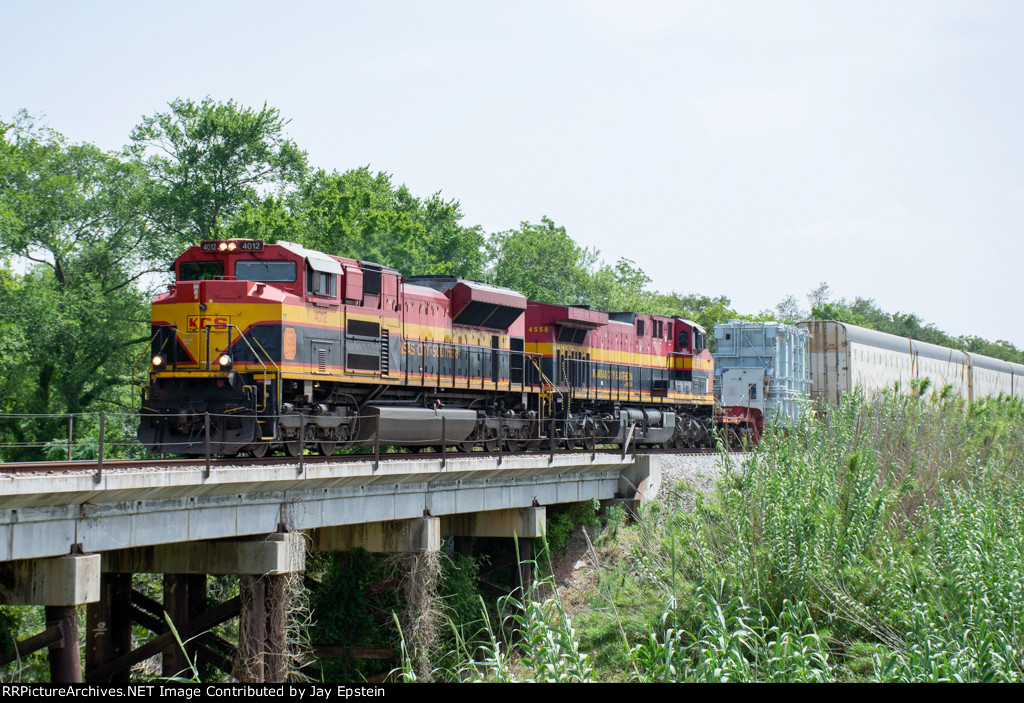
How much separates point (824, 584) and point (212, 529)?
23.7 ft

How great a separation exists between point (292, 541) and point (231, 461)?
6.10 feet

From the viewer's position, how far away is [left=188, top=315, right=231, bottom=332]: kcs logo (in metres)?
15.6

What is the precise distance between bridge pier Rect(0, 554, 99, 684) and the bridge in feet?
0.04

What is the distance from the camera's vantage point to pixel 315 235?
34375mm

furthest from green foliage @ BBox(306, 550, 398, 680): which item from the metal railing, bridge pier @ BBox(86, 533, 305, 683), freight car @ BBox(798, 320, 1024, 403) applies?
freight car @ BBox(798, 320, 1024, 403)

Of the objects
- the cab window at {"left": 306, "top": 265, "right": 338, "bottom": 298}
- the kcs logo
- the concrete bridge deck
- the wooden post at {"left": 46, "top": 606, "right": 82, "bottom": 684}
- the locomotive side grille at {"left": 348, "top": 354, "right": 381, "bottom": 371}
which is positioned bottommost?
the wooden post at {"left": 46, "top": 606, "right": 82, "bottom": 684}

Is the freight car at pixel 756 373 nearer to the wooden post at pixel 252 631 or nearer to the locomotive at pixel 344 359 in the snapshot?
the locomotive at pixel 344 359

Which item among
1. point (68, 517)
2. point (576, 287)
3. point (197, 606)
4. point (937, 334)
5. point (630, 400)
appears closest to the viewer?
point (68, 517)

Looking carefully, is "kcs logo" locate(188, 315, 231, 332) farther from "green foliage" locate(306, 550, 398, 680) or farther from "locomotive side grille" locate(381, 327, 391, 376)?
"green foliage" locate(306, 550, 398, 680)

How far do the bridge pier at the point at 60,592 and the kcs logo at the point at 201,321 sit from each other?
614cm

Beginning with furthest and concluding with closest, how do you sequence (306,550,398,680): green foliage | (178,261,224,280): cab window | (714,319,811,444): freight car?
(714,319,811,444): freight car, (306,550,398,680): green foliage, (178,261,224,280): cab window

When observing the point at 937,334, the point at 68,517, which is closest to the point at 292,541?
the point at 68,517

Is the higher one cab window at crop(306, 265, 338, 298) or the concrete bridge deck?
cab window at crop(306, 265, 338, 298)
